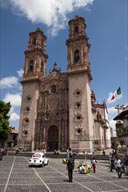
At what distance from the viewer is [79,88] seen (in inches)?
1435

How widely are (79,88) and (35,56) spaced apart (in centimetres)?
1540

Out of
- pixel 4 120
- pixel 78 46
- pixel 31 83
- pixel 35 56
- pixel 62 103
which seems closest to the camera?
pixel 4 120

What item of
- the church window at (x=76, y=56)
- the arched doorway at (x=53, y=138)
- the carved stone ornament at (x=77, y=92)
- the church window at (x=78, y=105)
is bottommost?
the arched doorway at (x=53, y=138)

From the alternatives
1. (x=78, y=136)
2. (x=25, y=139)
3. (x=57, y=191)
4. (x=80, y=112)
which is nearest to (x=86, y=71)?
(x=80, y=112)

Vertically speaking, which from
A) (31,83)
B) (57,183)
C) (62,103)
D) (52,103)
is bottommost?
(57,183)

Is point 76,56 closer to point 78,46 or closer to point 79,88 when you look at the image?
point 78,46

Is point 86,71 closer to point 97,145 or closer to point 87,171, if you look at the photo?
point 97,145

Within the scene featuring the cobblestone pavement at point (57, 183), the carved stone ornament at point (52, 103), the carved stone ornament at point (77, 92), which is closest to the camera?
the cobblestone pavement at point (57, 183)

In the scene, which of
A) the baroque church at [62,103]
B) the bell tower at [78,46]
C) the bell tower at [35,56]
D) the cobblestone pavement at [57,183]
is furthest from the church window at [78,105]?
the cobblestone pavement at [57,183]

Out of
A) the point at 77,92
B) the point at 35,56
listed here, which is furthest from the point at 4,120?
the point at 35,56

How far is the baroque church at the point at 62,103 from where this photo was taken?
3428 cm

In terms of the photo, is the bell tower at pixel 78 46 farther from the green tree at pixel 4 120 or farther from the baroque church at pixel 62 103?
the green tree at pixel 4 120

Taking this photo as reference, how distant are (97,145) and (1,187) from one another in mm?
33371

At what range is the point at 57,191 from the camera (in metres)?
7.77
